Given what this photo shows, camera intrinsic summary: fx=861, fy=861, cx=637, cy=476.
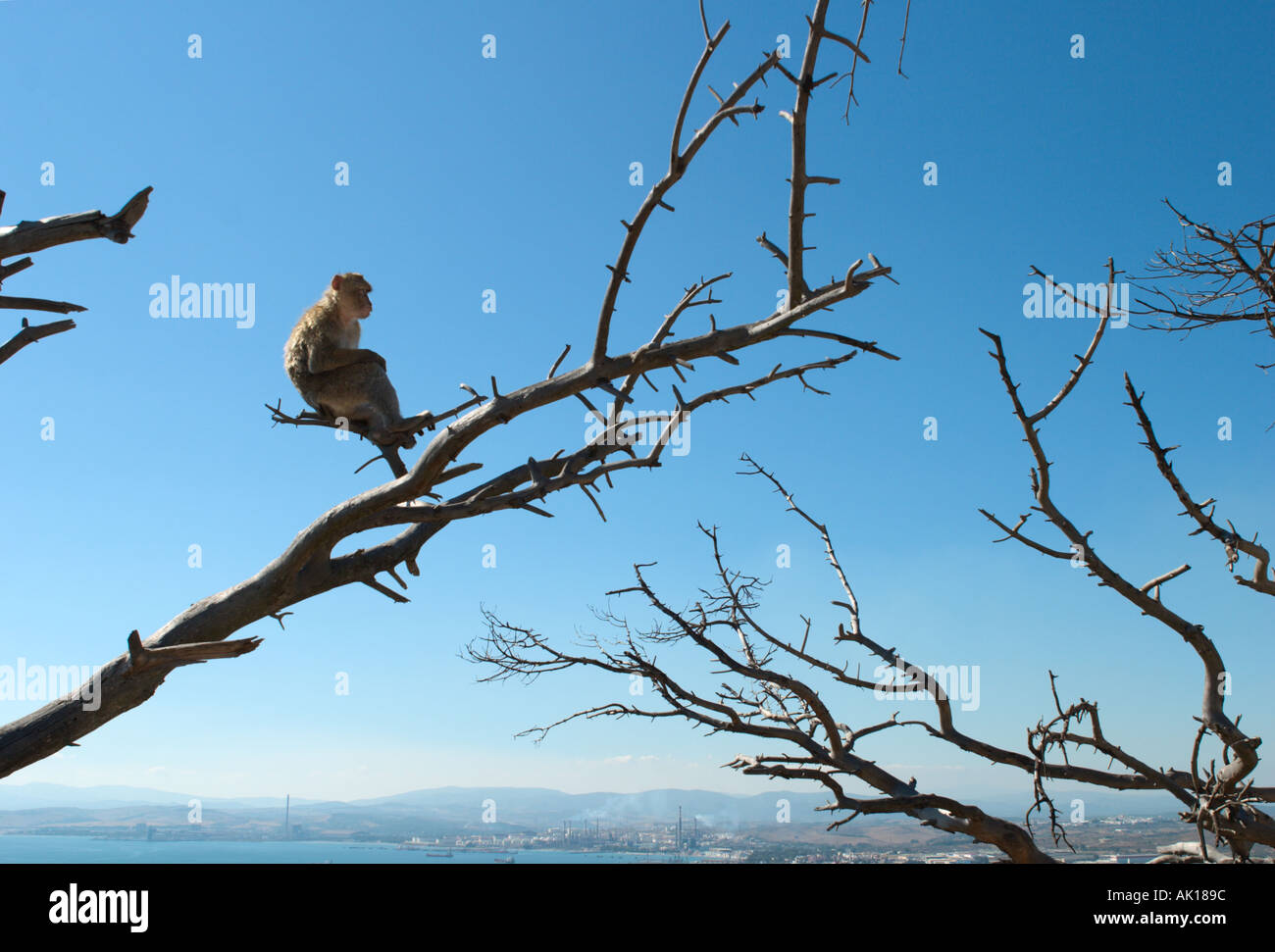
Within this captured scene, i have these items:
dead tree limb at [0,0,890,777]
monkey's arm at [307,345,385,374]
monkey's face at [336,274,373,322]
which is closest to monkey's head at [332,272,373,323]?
monkey's face at [336,274,373,322]

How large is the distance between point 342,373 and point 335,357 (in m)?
0.16

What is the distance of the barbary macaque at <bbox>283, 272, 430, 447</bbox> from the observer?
6883 mm

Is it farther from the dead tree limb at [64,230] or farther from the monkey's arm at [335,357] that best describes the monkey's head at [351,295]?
the dead tree limb at [64,230]

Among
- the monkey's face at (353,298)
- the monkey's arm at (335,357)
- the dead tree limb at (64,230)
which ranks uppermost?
the monkey's face at (353,298)

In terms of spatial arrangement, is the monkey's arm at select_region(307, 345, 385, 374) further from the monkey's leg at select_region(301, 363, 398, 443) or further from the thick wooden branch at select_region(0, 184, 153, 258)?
the thick wooden branch at select_region(0, 184, 153, 258)

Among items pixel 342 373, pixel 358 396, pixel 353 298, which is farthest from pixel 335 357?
pixel 353 298

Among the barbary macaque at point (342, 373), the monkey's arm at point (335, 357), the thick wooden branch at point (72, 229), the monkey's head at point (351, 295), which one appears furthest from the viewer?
the monkey's head at point (351, 295)

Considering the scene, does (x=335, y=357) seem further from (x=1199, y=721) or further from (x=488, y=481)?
(x=1199, y=721)

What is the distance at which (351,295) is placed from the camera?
26.7ft

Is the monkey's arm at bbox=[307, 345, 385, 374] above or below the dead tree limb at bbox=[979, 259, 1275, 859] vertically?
above

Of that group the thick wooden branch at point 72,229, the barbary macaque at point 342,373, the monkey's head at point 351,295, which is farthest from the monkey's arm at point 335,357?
the thick wooden branch at point 72,229

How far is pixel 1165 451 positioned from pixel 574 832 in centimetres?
7369

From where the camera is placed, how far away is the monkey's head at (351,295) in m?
8.05
